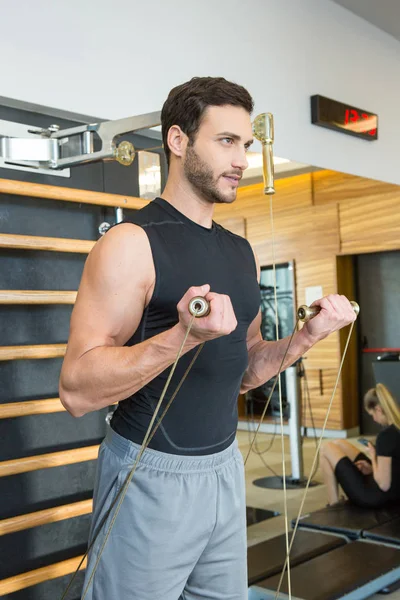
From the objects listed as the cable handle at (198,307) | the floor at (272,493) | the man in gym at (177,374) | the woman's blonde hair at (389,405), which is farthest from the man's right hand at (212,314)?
the woman's blonde hair at (389,405)

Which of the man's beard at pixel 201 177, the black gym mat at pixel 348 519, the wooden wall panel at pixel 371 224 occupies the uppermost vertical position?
the wooden wall panel at pixel 371 224

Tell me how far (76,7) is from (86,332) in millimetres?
1598

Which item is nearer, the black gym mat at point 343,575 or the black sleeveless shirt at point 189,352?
the black sleeveless shirt at point 189,352

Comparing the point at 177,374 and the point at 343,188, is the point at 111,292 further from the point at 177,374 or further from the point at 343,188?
the point at 343,188

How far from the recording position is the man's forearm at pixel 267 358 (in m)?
1.55

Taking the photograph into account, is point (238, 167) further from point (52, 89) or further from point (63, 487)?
point (63, 487)

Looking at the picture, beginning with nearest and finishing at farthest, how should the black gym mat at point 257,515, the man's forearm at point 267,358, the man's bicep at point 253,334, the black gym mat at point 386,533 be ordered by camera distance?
the man's forearm at point 267,358 → the man's bicep at point 253,334 → the black gym mat at point 386,533 → the black gym mat at point 257,515

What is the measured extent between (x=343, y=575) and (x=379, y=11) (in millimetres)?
2944

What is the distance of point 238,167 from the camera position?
1.39m

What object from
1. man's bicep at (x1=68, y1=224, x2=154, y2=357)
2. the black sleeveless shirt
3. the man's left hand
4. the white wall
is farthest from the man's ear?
the white wall

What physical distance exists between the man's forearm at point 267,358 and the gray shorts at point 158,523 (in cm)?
27

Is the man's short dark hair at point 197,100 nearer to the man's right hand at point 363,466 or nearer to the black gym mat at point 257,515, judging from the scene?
the man's right hand at point 363,466

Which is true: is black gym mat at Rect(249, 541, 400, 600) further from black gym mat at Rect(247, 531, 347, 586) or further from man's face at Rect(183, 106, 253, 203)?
man's face at Rect(183, 106, 253, 203)

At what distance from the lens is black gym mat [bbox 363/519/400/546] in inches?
132
